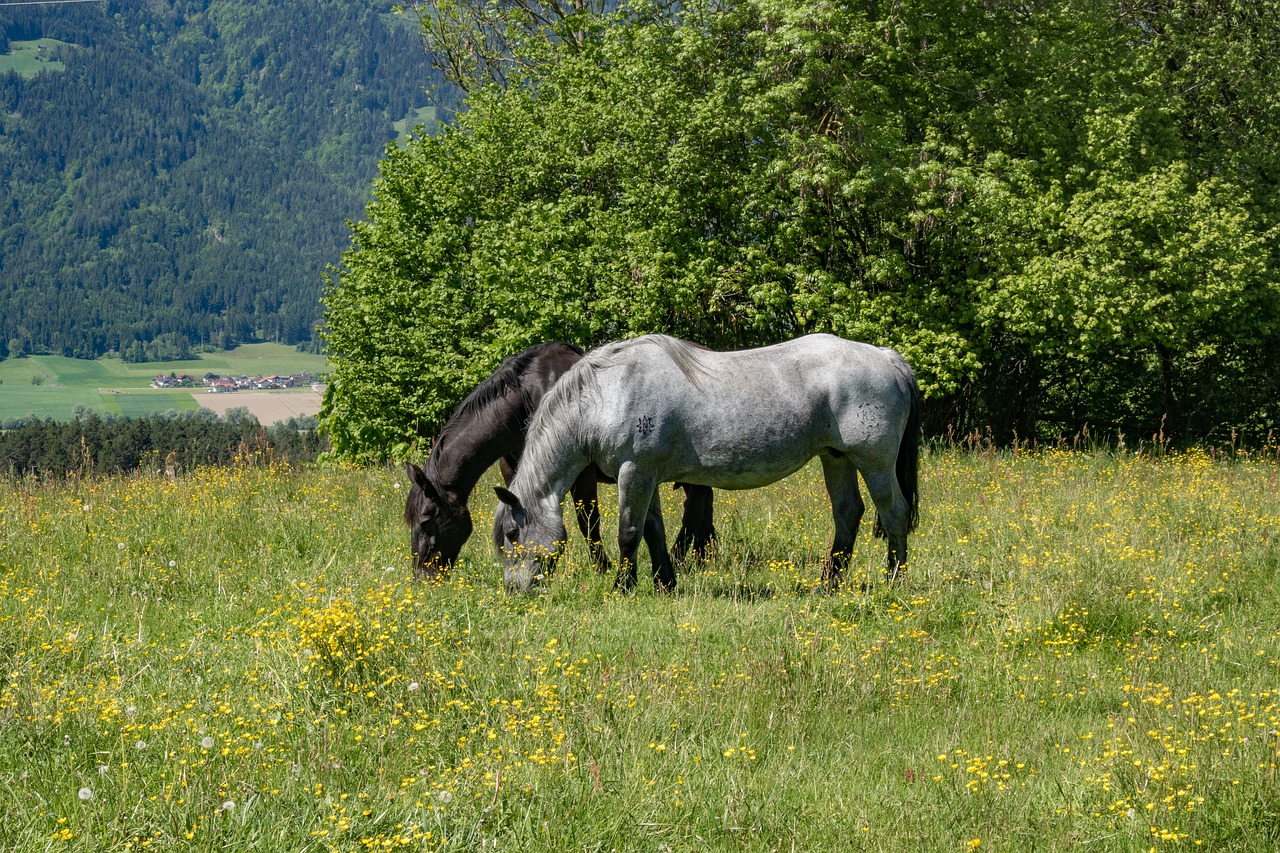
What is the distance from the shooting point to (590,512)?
892 centimetres

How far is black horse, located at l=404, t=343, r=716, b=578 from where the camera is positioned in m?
8.55

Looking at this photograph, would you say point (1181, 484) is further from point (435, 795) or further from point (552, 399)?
point (435, 795)

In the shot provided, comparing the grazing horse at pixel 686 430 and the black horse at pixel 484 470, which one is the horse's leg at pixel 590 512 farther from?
the grazing horse at pixel 686 430

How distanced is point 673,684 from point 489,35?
29.6 metres

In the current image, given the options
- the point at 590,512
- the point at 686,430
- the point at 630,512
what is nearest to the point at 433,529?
the point at 590,512

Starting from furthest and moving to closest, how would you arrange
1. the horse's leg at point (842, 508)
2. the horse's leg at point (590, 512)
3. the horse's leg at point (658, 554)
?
1. the horse's leg at point (590, 512)
2. the horse's leg at point (842, 508)
3. the horse's leg at point (658, 554)

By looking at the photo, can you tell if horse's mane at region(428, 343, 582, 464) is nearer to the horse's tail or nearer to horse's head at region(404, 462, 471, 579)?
horse's head at region(404, 462, 471, 579)

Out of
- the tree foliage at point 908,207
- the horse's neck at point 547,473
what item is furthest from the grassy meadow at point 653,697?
the tree foliage at point 908,207

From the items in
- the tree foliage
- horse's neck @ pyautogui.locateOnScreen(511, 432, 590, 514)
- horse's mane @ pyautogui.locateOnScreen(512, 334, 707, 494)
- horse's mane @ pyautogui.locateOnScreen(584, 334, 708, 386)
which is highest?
the tree foliage

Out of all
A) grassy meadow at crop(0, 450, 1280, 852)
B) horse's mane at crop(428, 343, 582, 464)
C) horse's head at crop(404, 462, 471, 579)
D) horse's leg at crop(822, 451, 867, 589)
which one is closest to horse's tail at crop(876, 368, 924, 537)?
horse's leg at crop(822, 451, 867, 589)

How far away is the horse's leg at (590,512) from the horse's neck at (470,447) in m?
0.70

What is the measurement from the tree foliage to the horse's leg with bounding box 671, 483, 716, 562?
964cm

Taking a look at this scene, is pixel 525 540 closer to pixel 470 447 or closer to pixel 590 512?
pixel 590 512

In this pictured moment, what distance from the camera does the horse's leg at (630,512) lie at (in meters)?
7.92
